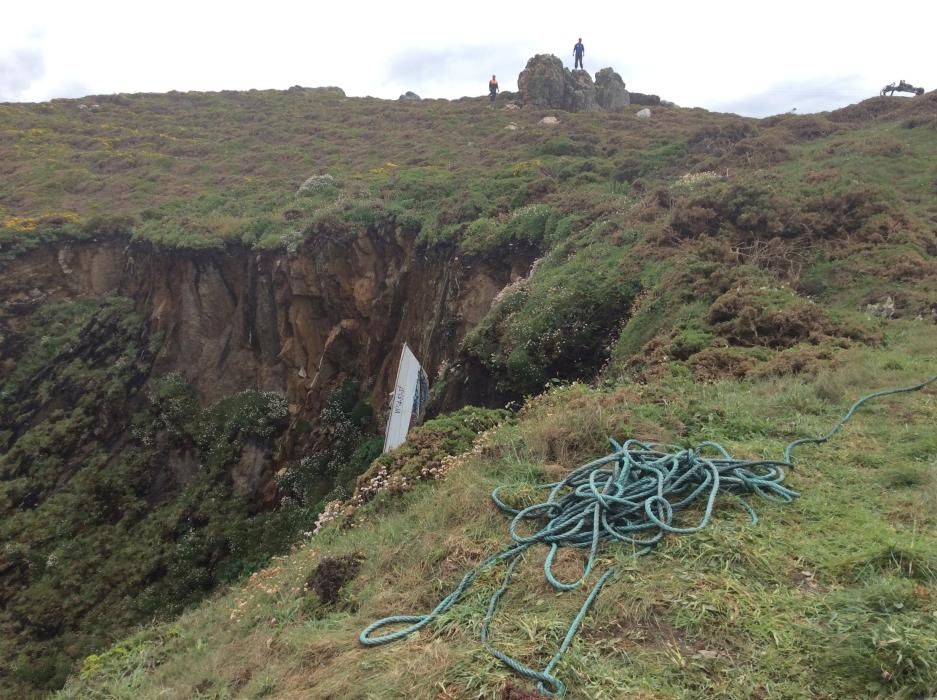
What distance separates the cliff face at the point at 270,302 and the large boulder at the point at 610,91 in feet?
72.5

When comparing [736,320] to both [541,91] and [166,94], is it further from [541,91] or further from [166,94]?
[166,94]

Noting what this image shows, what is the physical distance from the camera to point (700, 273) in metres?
8.29

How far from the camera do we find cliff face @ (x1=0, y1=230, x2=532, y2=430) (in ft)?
53.8

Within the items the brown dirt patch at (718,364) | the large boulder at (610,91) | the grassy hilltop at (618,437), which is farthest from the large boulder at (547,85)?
the brown dirt patch at (718,364)

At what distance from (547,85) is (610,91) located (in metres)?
3.75

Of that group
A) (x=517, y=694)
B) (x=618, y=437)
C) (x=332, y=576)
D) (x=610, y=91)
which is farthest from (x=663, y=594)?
(x=610, y=91)

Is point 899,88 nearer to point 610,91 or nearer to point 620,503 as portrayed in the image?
point 610,91

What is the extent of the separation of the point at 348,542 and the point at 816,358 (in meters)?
4.76

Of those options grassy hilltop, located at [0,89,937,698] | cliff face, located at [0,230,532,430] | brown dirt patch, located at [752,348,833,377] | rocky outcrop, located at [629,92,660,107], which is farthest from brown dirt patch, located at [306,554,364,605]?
rocky outcrop, located at [629,92,660,107]

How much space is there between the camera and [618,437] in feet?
16.2

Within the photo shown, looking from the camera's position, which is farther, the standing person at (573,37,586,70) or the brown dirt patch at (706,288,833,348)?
the standing person at (573,37,586,70)

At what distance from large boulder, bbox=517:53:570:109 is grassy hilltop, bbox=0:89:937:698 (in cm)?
1335

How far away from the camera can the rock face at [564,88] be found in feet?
108

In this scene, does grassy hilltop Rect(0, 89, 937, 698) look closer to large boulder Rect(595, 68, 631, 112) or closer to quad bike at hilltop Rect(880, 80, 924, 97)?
quad bike at hilltop Rect(880, 80, 924, 97)
